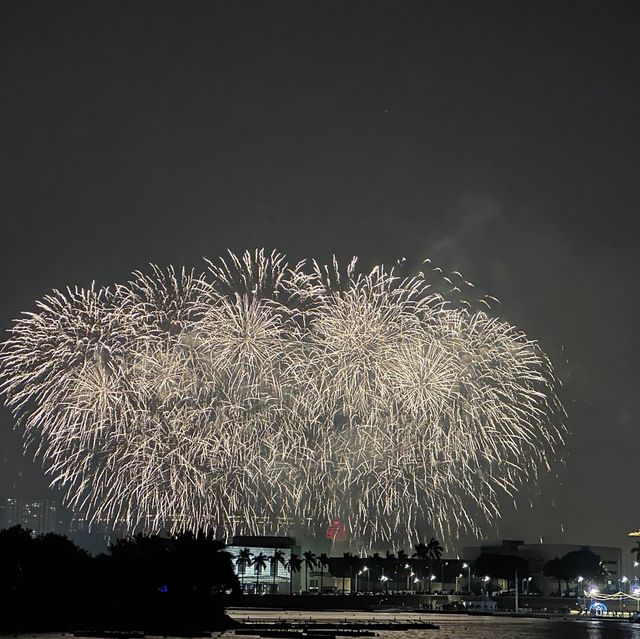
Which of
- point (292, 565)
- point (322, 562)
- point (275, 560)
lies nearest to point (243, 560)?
point (275, 560)

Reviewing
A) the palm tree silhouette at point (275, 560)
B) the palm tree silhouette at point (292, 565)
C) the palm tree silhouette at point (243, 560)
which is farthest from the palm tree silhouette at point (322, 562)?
the palm tree silhouette at point (243, 560)

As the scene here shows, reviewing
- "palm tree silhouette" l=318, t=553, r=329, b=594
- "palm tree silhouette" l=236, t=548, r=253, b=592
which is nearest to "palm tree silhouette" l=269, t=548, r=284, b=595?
"palm tree silhouette" l=236, t=548, r=253, b=592

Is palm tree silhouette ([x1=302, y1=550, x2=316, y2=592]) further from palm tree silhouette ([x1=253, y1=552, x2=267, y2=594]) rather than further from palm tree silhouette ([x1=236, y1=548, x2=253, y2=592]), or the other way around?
palm tree silhouette ([x1=236, y1=548, x2=253, y2=592])

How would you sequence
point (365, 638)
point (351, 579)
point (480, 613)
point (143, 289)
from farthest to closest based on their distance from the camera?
point (351, 579), point (480, 613), point (365, 638), point (143, 289)

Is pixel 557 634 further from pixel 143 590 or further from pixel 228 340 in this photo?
pixel 228 340

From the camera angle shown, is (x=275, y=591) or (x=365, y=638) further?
(x=275, y=591)

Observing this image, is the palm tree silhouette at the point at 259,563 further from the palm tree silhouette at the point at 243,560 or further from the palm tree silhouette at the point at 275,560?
the palm tree silhouette at the point at 243,560

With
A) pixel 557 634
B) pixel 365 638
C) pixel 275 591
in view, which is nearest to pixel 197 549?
pixel 365 638
